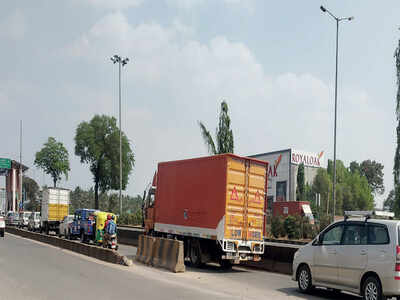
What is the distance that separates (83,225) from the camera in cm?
3000

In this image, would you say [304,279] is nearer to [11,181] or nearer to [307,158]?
[307,158]

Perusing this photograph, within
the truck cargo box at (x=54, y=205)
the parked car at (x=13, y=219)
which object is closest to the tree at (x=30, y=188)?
the parked car at (x=13, y=219)

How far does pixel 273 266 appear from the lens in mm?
17656

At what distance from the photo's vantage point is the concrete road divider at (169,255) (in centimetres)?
1595

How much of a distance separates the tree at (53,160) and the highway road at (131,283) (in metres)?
62.2

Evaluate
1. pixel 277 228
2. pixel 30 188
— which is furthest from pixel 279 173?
pixel 30 188

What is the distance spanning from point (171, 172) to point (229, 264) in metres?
3.97

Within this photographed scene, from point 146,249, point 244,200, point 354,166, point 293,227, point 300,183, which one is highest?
point 354,166

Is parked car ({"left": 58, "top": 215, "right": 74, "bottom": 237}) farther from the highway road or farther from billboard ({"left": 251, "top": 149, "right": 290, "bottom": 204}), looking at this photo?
billboard ({"left": 251, "top": 149, "right": 290, "bottom": 204})

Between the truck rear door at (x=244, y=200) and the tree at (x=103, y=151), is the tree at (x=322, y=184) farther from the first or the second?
the truck rear door at (x=244, y=200)

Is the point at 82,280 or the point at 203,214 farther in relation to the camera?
the point at 203,214

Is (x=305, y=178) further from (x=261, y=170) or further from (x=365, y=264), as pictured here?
(x=365, y=264)

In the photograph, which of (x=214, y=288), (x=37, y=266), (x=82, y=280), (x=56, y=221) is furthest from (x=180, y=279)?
(x=56, y=221)

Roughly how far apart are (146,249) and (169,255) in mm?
2324
